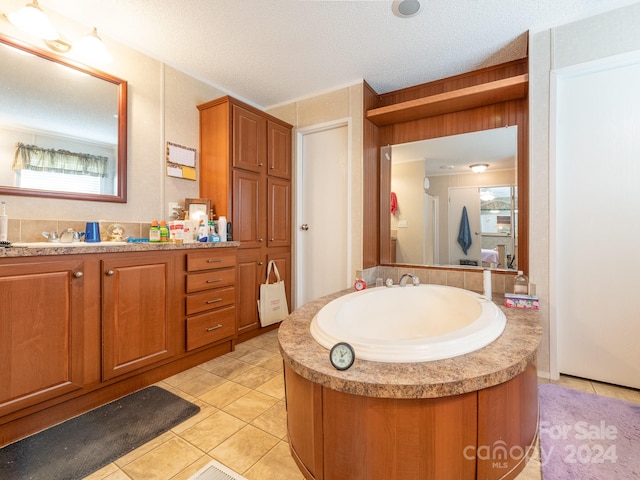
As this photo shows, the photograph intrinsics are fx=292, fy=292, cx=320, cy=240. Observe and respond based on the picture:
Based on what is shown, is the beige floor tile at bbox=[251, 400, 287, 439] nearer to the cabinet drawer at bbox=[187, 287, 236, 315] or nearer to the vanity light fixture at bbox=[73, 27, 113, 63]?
the cabinet drawer at bbox=[187, 287, 236, 315]

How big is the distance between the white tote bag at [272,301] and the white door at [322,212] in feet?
0.75

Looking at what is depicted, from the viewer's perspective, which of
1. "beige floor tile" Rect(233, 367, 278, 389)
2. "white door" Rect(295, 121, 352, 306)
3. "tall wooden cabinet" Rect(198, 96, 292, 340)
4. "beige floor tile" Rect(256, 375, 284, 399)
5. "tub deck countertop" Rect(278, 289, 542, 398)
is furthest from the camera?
"white door" Rect(295, 121, 352, 306)

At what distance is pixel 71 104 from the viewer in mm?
1940

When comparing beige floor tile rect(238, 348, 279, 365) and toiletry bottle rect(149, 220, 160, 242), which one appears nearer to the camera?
toiletry bottle rect(149, 220, 160, 242)

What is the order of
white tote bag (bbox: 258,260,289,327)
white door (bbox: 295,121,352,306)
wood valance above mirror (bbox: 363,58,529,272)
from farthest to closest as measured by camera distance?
white door (bbox: 295,121,352,306) → white tote bag (bbox: 258,260,289,327) → wood valance above mirror (bbox: 363,58,529,272)

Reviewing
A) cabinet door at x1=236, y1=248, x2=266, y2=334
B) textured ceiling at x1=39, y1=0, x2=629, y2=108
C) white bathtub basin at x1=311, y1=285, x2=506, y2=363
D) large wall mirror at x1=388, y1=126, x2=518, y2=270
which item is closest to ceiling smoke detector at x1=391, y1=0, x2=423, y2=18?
textured ceiling at x1=39, y1=0, x2=629, y2=108

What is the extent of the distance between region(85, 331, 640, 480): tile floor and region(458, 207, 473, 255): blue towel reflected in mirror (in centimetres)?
115

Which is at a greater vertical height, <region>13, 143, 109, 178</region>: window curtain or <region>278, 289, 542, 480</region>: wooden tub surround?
<region>13, 143, 109, 178</region>: window curtain

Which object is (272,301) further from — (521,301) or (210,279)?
(521,301)

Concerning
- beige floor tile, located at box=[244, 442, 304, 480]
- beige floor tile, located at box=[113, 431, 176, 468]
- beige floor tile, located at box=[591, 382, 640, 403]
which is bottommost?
beige floor tile, located at box=[244, 442, 304, 480]

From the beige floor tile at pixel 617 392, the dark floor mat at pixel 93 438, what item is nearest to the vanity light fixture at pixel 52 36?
the dark floor mat at pixel 93 438

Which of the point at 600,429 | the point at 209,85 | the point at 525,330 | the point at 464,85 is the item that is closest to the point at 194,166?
the point at 209,85

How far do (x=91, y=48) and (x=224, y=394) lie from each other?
2.37 m

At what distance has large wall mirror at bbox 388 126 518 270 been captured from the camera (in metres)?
2.43
